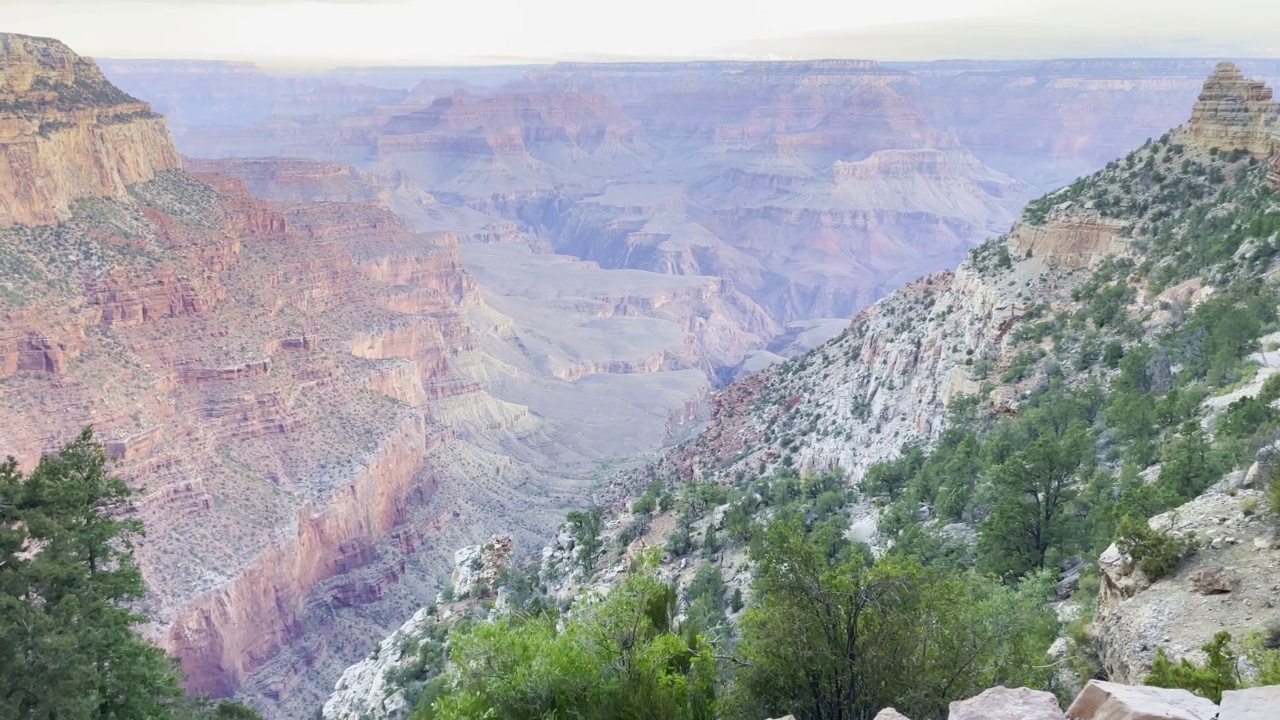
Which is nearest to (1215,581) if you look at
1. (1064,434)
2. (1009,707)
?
(1009,707)

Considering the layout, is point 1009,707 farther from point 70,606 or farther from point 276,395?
point 276,395

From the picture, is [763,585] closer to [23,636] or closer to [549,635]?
[549,635]

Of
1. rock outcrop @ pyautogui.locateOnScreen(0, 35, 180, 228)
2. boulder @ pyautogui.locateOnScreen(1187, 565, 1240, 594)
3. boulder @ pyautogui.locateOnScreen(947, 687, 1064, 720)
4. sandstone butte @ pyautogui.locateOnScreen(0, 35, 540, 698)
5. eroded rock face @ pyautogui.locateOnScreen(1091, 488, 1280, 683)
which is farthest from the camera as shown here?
rock outcrop @ pyautogui.locateOnScreen(0, 35, 180, 228)

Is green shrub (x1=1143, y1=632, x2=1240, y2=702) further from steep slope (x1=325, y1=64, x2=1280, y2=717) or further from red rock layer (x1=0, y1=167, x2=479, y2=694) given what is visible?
red rock layer (x1=0, y1=167, x2=479, y2=694)

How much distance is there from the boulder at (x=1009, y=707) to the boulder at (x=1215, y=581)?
14.3 ft

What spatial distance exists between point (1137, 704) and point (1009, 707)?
1.28 m

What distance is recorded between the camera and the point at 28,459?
1815 inches

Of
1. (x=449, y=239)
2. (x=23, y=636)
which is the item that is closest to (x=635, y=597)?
(x=23, y=636)

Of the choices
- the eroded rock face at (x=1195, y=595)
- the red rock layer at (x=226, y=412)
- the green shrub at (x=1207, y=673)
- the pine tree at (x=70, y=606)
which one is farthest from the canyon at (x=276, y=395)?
the green shrub at (x=1207, y=673)

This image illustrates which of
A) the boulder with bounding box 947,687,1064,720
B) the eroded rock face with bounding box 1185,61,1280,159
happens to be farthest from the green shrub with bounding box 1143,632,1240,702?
the eroded rock face with bounding box 1185,61,1280,159

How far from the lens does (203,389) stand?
5944 centimetres

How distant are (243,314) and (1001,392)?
52.4m

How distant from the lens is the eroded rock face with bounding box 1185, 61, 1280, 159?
34.6 metres

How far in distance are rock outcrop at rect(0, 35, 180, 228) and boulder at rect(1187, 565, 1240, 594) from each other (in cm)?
6149
